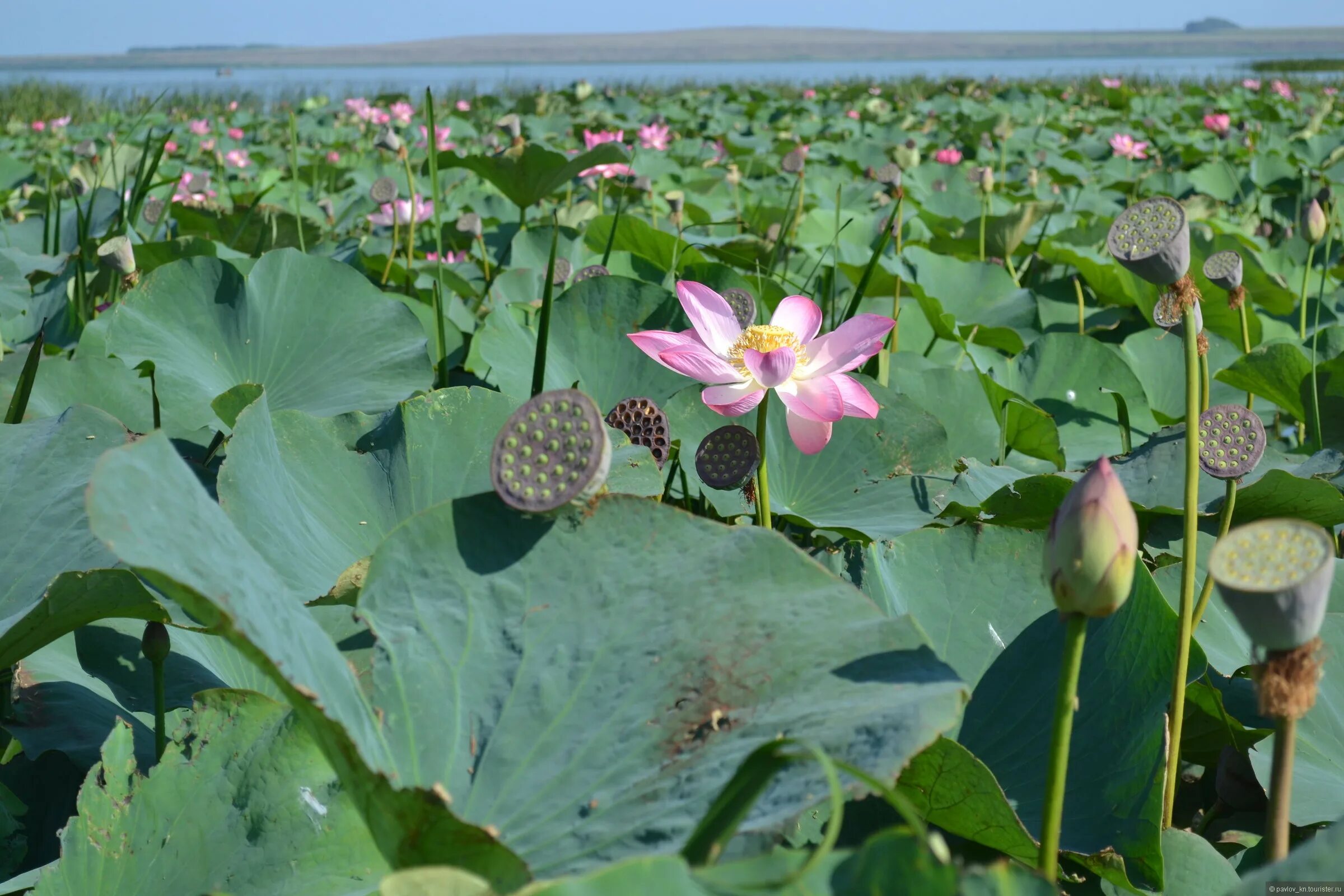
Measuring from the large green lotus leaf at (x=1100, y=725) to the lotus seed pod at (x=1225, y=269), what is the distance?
1.73 feet

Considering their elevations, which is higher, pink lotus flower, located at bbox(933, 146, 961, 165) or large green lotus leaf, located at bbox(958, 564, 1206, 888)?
pink lotus flower, located at bbox(933, 146, 961, 165)

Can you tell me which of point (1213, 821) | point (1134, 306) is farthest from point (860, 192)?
point (1213, 821)

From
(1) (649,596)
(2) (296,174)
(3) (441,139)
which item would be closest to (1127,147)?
(3) (441,139)

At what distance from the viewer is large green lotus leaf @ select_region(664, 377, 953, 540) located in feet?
3.66

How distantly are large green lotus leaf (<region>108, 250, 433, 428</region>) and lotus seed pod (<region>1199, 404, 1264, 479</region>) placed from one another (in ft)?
2.76

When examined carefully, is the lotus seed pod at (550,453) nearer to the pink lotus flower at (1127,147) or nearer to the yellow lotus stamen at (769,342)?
the yellow lotus stamen at (769,342)

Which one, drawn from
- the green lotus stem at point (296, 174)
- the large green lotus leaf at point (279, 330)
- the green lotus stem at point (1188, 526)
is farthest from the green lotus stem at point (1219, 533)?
the green lotus stem at point (296, 174)

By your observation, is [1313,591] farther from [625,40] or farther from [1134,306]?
[625,40]

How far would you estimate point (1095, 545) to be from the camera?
0.41m

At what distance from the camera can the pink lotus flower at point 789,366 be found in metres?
0.88

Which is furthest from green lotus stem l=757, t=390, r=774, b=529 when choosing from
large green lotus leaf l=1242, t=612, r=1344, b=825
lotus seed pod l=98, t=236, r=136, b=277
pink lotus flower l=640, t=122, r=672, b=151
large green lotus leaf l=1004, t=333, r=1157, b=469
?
pink lotus flower l=640, t=122, r=672, b=151

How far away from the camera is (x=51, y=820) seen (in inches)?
29.0

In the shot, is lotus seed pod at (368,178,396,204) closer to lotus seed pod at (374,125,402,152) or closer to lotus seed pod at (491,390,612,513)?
lotus seed pod at (374,125,402,152)

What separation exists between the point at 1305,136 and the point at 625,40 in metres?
94.3
